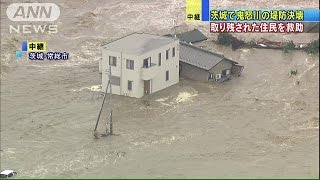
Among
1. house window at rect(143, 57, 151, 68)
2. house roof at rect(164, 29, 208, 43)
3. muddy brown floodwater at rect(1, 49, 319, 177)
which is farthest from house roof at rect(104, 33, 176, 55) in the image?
house roof at rect(164, 29, 208, 43)

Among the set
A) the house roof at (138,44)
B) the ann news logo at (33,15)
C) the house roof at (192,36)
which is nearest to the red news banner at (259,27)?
the house roof at (192,36)

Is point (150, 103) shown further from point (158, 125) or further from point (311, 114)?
point (311, 114)

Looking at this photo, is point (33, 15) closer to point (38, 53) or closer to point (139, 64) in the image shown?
point (38, 53)

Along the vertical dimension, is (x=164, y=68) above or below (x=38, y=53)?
above

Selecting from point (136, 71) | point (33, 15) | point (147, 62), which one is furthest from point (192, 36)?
point (33, 15)

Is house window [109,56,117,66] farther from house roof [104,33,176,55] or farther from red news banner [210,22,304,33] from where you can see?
red news banner [210,22,304,33]
